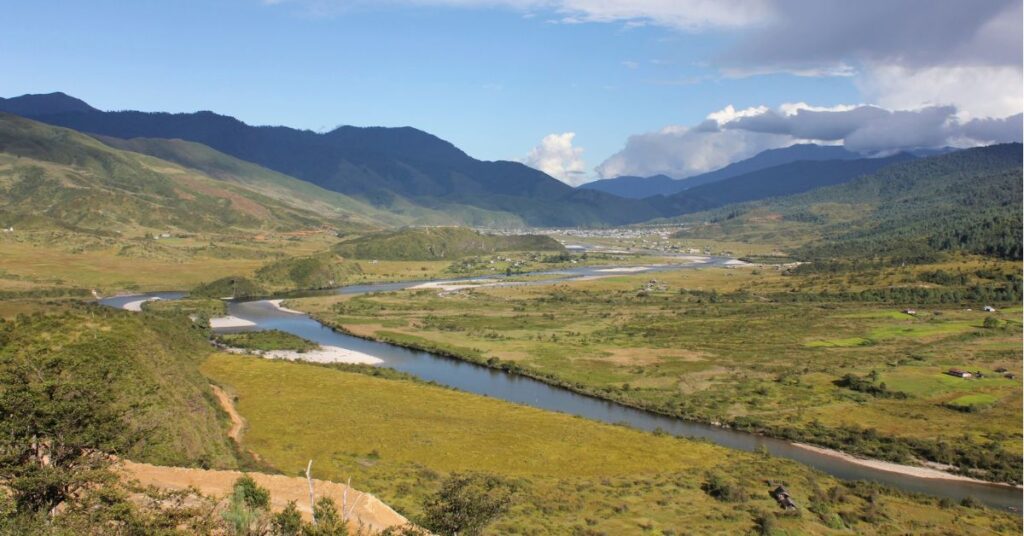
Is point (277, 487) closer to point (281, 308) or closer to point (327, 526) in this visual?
point (327, 526)

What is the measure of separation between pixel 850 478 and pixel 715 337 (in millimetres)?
70144

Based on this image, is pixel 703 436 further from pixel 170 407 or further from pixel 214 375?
pixel 214 375

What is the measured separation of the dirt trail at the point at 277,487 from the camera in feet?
125

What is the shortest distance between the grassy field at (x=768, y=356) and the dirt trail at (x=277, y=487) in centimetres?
5725

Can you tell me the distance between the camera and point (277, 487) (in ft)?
142

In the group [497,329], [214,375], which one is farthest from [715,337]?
[214,375]

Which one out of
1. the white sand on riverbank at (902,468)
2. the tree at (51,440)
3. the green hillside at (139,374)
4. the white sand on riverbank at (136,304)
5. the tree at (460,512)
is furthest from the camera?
the white sand on riverbank at (136,304)

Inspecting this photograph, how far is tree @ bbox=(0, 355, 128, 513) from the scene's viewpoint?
28.1 meters

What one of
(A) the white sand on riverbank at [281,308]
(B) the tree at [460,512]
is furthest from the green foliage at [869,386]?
(A) the white sand on riverbank at [281,308]

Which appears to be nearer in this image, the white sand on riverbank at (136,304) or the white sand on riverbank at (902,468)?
the white sand on riverbank at (902,468)

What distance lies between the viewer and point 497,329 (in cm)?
15062

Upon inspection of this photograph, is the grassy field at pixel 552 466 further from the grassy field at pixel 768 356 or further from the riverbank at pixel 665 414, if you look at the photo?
the grassy field at pixel 768 356

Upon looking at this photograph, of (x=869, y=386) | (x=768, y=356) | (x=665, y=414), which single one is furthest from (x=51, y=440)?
(x=768, y=356)

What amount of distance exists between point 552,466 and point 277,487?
30270mm
